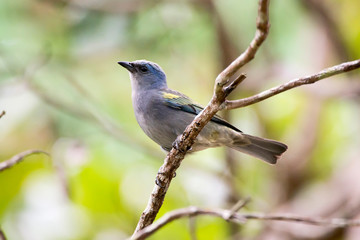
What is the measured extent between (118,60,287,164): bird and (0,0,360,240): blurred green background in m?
0.97

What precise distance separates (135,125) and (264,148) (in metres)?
3.12

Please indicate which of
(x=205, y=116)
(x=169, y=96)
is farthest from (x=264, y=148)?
(x=205, y=116)

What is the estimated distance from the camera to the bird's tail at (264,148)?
4.32 metres

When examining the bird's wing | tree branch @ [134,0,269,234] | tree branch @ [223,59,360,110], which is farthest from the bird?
tree branch @ [223,59,360,110]

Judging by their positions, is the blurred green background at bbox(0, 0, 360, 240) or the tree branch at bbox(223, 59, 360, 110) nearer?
the tree branch at bbox(223, 59, 360, 110)

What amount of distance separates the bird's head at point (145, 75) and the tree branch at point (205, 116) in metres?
1.70

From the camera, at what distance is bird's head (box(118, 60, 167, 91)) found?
4688 millimetres

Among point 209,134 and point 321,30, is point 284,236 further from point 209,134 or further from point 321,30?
point 321,30

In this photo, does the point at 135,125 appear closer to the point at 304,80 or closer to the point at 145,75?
the point at 145,75

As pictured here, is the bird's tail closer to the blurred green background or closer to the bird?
the bird

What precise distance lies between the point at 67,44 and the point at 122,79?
1.15 meters

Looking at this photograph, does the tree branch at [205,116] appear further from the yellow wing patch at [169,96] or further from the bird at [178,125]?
the yellow wing patch at [169,96]

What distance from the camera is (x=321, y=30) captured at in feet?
23.2

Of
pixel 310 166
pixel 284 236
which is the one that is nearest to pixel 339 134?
pixel 310 166
